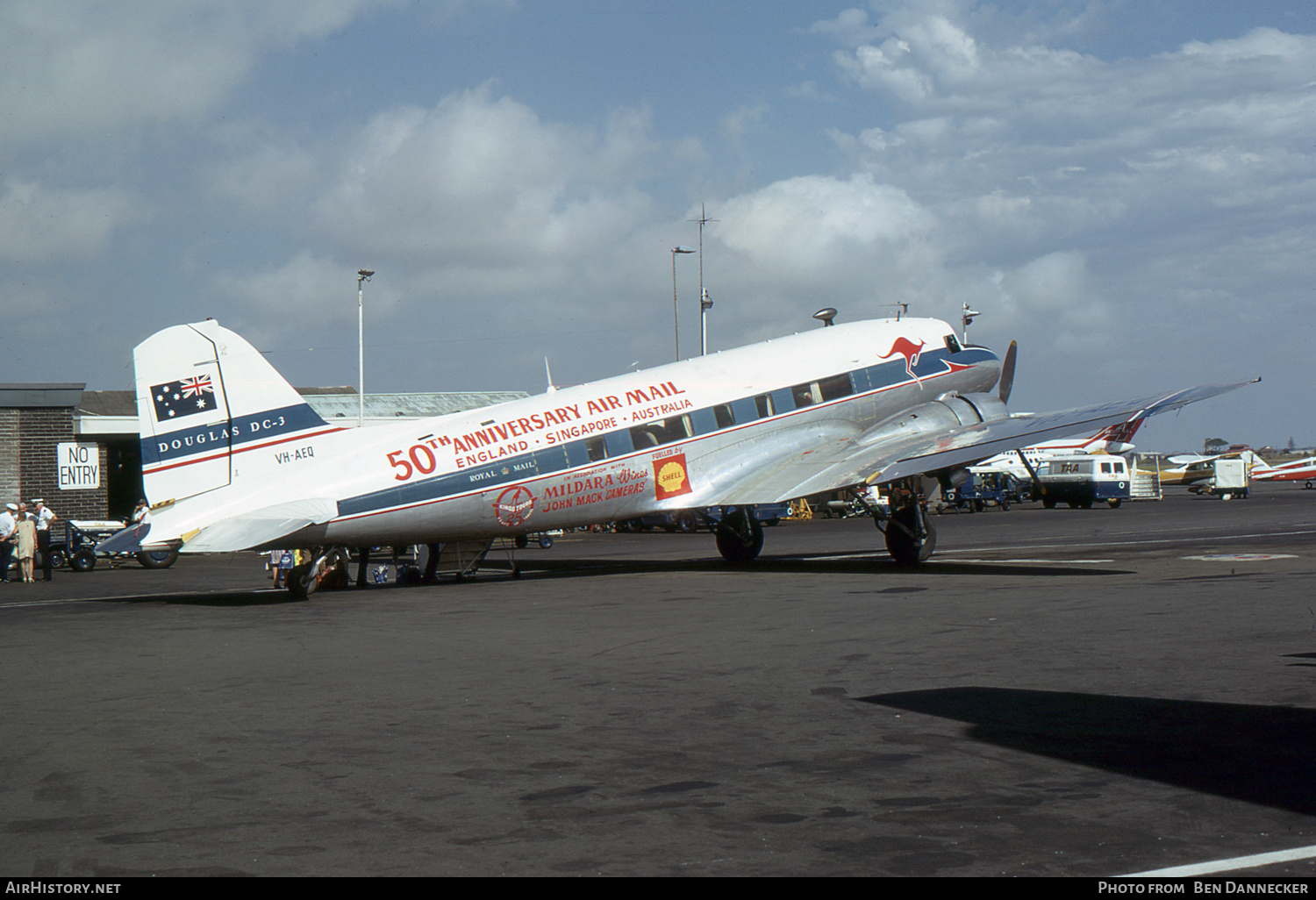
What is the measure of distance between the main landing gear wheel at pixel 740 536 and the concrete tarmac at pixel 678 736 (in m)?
8.64

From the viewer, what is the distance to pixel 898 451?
73.2 ft

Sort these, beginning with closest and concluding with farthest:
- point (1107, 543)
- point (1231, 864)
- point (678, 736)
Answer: point (1231, 864), point (678, 736), point (1107, 543)

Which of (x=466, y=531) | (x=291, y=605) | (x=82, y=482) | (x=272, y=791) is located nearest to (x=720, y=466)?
(x=466, y=531)

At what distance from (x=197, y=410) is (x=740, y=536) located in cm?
1251

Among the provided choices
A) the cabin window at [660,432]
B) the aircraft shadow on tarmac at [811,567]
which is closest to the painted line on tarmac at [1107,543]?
the aircraft shadow on tarmac at [811,567]

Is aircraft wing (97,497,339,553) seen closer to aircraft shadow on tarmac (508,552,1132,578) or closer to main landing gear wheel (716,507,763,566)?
aircraft shadow on tarmac (508,552,1132,578)

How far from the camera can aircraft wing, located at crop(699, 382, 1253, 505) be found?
20.5 meters

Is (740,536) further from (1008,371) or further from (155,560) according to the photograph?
(155,560)

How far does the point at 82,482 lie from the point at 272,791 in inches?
1664

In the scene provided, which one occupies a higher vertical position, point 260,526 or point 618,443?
point 618,443

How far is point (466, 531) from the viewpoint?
67.2 ft

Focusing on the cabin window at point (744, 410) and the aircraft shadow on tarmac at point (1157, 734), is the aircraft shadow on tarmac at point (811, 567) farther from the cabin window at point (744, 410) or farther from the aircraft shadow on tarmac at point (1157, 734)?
the aircraft shadow on tarmac at point (1157, 734)

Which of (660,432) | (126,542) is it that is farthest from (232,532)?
(660,432)

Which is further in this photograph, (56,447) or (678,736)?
(56,447)
